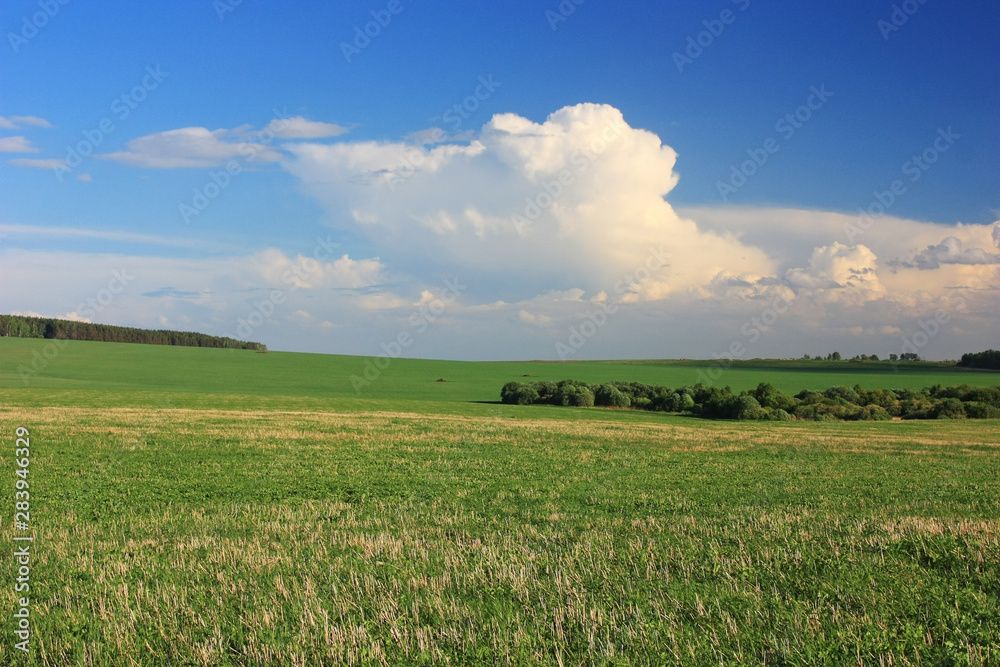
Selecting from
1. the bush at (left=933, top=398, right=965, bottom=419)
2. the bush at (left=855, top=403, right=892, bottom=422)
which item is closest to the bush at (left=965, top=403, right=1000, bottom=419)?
the bush at (left=933, top=398, right=965, bottom=419)

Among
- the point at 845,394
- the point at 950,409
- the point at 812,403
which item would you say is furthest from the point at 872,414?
the point at 950,409

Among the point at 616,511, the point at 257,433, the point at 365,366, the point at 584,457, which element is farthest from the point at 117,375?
the point at 616,511

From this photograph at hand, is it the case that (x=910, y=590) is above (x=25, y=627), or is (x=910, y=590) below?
above

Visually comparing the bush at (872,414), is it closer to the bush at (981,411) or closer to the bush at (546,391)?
the bush at (981,411)

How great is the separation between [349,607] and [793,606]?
450cm

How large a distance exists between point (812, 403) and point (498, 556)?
5563 centimetres

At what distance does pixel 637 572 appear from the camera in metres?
8.16

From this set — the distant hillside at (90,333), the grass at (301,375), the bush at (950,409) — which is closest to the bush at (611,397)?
the grass at (301,375)

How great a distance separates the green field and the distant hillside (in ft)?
465

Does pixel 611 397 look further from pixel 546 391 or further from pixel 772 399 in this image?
pixel 772 399

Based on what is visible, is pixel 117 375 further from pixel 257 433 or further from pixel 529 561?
pixel 529 561

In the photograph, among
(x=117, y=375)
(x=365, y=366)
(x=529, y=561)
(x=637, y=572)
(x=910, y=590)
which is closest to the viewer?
(x=910, y=590)

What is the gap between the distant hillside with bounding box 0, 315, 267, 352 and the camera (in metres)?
142

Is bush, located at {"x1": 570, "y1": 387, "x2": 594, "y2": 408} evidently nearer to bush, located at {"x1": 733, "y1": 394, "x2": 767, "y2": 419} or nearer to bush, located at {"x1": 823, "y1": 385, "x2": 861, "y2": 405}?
bush, located at {"x1": 733, "y1": 394, "x2": 767, "y2": 419}
